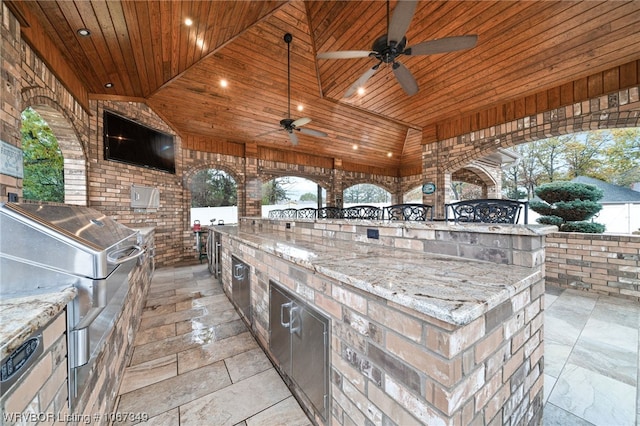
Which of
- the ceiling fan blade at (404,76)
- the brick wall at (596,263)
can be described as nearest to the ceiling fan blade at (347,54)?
the ceiling fan blade at (404,76)

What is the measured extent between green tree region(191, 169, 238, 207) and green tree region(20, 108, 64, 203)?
10.9 feet

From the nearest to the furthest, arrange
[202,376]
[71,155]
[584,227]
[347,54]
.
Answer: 1. [202,376]
2. [347,54]
3. [71,155]
4. [584,227]

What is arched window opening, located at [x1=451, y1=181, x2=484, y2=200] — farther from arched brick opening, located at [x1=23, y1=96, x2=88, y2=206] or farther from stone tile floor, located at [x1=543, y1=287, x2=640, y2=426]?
arched brick opening, located at [x1=23, y1=96, x2=88, y2=206]

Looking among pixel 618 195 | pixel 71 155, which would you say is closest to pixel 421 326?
pixel 71 155

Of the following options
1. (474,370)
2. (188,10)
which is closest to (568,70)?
(474,370)

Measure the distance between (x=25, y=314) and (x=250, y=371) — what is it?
151 centimetres

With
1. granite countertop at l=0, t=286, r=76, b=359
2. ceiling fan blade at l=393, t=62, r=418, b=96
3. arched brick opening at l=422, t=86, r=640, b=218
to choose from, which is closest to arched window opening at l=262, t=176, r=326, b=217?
arched brick opening at l=422, t=86, r=640, b=218

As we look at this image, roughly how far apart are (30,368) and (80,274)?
39cm

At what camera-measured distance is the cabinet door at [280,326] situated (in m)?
1.55

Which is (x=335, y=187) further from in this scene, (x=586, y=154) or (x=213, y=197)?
(x=586, y=154)

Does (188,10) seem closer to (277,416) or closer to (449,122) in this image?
(277,416)

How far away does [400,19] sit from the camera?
2.16 m

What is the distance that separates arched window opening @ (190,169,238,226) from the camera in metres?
6.64

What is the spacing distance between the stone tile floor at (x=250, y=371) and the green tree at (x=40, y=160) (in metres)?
6.87
